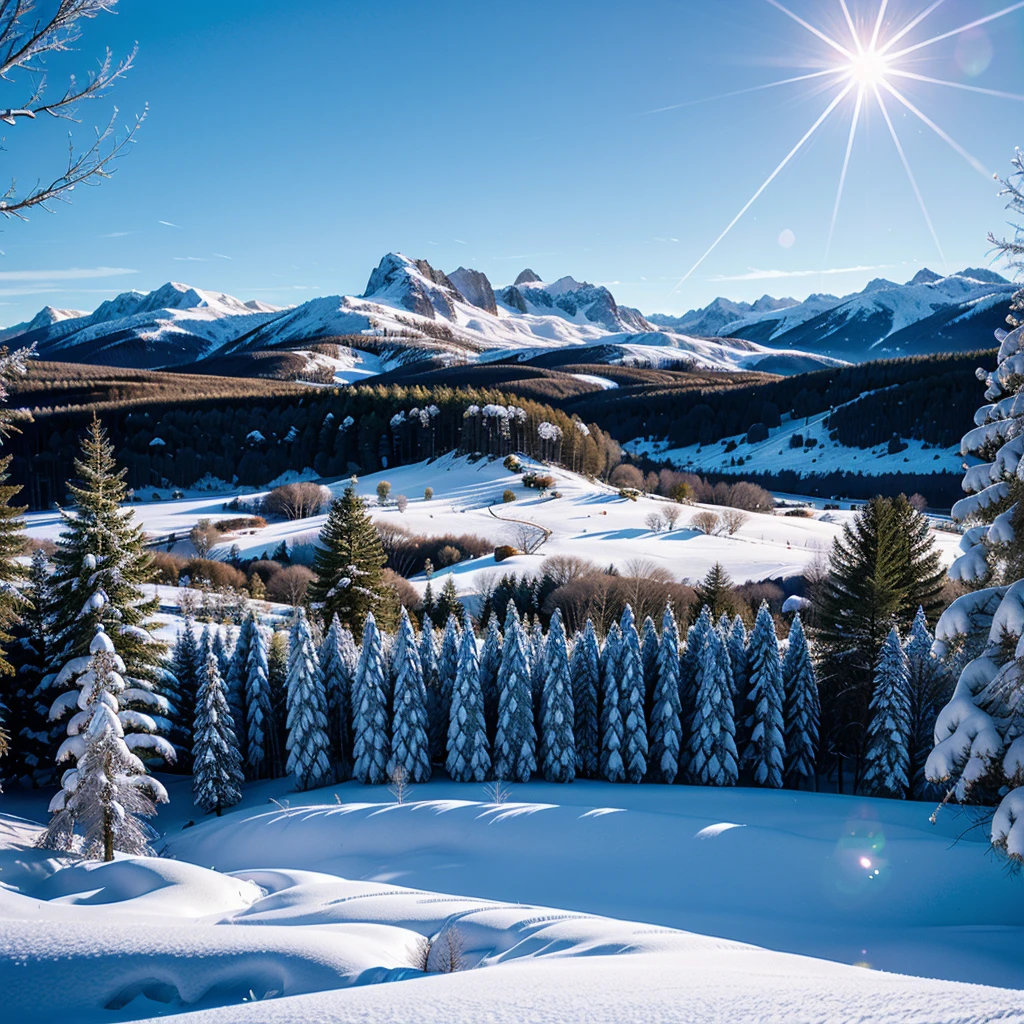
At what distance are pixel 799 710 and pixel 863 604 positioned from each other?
5.49m

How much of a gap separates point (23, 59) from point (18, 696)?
100 feet

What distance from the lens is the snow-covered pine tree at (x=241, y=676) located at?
3444 centimetres

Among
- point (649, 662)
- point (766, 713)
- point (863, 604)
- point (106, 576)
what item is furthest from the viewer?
point (649, 662)

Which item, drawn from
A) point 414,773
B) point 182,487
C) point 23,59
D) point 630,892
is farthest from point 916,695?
point 182,487

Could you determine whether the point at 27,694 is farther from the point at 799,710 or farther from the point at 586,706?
the point at 799,710

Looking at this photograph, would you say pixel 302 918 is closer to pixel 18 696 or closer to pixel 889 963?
pixel 889 963

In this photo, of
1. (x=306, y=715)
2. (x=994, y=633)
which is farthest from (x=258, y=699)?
(x=994, y=633)

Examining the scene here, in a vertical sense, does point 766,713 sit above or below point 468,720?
above

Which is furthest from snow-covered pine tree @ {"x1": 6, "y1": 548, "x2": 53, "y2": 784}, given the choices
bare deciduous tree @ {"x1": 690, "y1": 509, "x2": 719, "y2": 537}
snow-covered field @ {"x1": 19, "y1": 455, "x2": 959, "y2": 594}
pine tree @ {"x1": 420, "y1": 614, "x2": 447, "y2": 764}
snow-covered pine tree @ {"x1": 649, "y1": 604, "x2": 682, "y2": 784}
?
bare deciduous tree @ {"x1": 690, "y1": 509, "x2": 719, "y2": 537}

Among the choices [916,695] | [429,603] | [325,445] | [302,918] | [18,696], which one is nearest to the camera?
[302,918]

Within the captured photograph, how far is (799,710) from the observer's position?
29516mm

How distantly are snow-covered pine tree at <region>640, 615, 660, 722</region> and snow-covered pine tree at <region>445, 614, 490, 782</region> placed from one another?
7.93 meters

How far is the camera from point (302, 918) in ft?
34.4

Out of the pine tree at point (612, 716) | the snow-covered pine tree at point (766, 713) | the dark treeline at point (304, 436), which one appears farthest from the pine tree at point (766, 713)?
the dark treeline at point (304, 436)
